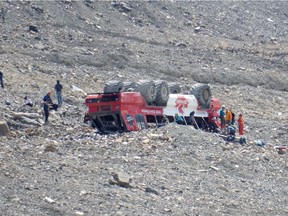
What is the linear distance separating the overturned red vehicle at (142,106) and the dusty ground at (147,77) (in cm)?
94

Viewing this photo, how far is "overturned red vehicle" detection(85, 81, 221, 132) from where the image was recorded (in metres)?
24.7

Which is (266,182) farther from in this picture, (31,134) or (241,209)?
(31,134)

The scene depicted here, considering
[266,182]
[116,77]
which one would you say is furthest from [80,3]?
[266,182]

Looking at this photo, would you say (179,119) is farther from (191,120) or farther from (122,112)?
(122,112)

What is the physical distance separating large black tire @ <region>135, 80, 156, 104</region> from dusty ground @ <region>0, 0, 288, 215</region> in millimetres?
1922

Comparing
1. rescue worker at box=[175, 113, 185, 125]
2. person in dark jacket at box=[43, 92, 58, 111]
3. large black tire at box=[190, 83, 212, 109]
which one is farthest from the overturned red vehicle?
person in dark jacket at box=[43, 92, 58, 111]

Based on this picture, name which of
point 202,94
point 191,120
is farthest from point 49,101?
point 202,94

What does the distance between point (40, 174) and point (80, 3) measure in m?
30.2

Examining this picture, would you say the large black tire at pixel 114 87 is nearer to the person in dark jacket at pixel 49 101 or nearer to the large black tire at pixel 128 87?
the large black tire at pixel 128 87

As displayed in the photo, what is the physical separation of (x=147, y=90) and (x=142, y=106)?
0.42 m

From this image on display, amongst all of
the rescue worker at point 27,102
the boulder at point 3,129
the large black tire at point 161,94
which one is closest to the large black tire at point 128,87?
the large black tire at point 161,94

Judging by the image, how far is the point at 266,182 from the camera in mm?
21031

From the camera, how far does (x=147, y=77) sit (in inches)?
1506

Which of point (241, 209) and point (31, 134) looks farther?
point (31, 134)
